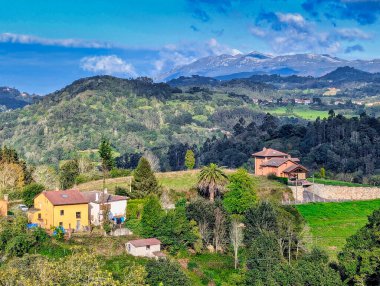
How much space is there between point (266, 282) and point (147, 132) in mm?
153741

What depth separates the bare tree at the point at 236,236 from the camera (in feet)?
161

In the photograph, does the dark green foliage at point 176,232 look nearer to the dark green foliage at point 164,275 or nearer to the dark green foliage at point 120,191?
the dark green foliage at point 120,191

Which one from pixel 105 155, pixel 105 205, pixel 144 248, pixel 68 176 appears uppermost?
pixel 105 155

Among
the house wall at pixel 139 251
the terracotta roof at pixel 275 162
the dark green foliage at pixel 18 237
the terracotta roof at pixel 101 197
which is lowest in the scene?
the house wall at pixel 139 251

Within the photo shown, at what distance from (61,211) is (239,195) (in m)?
17.9

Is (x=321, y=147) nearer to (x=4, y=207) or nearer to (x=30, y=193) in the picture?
(x=30, y=193)

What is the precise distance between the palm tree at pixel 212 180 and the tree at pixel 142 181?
5.35 metres

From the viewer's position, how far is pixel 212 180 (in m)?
61.3

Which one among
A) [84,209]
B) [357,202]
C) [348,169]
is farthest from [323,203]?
[348,169]

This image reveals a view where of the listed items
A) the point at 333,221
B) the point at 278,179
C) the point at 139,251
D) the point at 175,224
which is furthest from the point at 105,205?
the point at 278,179

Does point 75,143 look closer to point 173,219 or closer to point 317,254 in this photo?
point 173,219

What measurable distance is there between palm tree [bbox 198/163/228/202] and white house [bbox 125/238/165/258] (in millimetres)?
12884

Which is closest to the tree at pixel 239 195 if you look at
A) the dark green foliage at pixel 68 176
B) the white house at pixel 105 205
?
the white house at pixel 105 205

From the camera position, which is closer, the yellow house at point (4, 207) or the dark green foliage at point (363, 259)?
the dark green foliage at point (363, 259)
